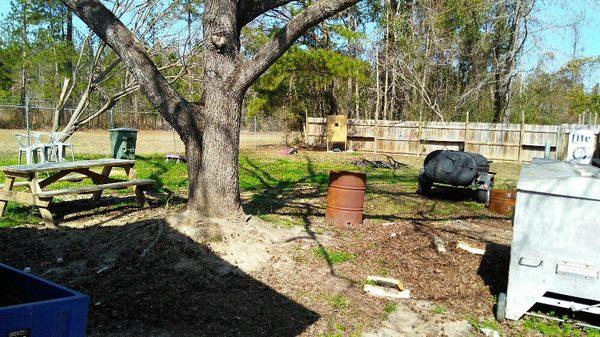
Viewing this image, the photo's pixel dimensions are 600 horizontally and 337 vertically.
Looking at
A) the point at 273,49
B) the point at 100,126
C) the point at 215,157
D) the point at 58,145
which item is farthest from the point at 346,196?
the point at 100,126

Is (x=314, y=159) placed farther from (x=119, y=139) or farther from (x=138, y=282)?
(x=138, y=282)

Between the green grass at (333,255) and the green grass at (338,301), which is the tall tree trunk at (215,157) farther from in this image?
the green grass at (338,301)

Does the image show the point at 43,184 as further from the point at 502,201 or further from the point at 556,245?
the point at 502,201

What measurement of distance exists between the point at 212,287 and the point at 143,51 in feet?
10.2

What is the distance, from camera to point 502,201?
994cm

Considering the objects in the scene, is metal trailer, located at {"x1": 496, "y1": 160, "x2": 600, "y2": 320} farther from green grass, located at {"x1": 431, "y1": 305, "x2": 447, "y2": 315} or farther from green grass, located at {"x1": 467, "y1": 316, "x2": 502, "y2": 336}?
green grass, located at {"x1": 431, "y1": 305, "x2": 447, "y2": 315}

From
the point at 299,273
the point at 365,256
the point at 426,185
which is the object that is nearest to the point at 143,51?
the point at 299,273

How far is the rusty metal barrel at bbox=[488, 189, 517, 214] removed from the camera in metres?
9.84

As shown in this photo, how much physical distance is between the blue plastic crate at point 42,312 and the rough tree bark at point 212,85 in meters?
3.62

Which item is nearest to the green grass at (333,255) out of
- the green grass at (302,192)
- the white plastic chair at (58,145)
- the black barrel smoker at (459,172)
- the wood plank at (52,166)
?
the green grass at (302,192)

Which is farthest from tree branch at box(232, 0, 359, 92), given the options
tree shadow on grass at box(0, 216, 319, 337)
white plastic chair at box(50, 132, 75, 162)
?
white plastic chair at box(50, 132, 75, 162)

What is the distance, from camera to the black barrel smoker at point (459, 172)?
10.7 metres

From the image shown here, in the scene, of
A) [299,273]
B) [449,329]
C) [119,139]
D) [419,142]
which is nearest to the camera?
[449,329]

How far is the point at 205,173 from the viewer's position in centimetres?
Answer: 621
